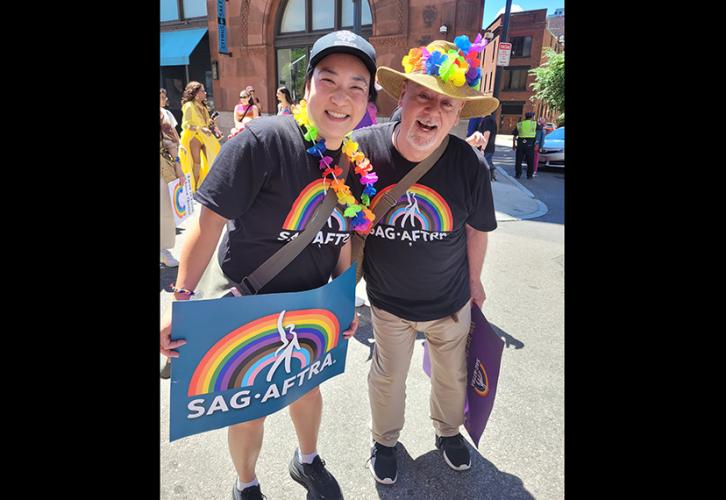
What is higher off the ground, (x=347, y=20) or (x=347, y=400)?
(x=347, y=20)

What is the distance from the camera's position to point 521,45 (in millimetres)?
36906

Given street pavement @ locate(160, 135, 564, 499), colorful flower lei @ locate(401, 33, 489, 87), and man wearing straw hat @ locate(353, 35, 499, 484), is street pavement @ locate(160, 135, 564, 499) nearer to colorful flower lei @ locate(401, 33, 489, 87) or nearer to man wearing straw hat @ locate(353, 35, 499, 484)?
man wearing straw hat @ locate(353, 35, 499, 484)

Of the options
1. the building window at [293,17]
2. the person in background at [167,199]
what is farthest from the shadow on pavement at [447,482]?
the building window at [293,17]

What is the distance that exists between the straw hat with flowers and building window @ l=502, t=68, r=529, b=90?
41191mm

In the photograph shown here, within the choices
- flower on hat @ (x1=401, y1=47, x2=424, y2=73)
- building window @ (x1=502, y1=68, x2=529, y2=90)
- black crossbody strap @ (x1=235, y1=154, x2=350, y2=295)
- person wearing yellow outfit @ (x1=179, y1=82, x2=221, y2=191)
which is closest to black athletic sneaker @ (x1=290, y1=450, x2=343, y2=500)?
black crossbody strap @ (x1=235, y1=154, x2=350, y2=295)

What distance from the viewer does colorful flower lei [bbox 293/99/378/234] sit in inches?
57.3

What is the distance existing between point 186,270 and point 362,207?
691 millimetres

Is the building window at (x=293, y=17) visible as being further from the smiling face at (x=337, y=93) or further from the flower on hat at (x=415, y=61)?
the smiling face at (x=337, y=93)

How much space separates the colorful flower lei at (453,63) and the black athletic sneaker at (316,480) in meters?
1.80

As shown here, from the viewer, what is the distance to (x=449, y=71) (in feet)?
5.23
